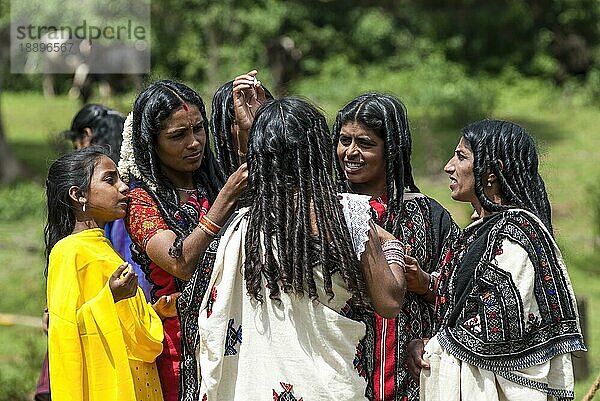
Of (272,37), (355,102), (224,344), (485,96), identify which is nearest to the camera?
(224,344)

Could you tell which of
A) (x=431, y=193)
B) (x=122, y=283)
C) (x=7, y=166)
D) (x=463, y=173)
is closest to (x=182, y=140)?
(x=122, y=283)

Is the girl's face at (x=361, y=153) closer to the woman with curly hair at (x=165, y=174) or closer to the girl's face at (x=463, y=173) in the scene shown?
the girl's face at (x=463, y=173)

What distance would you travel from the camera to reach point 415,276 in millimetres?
2914

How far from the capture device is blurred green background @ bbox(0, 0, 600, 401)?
520 inches

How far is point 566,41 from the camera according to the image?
53.6ft

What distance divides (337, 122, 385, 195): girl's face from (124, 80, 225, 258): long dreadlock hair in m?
0.49

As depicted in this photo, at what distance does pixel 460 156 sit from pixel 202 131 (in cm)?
83

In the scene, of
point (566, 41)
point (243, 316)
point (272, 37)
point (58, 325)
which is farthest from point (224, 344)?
point (566, 41)

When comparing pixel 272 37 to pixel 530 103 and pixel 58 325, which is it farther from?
pixel 58 325

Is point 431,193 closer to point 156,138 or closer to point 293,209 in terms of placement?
point 156,138

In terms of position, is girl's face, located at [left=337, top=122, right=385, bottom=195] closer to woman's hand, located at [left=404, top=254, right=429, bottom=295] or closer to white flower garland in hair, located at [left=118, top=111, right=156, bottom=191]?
woman's hand, located at [left=404, top=254, right=429, bottom=295]

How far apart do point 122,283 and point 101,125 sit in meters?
1.56

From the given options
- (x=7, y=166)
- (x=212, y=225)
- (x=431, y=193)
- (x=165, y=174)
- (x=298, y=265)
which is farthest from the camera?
(x=7, y=166)

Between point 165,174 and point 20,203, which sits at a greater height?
point 20,203
